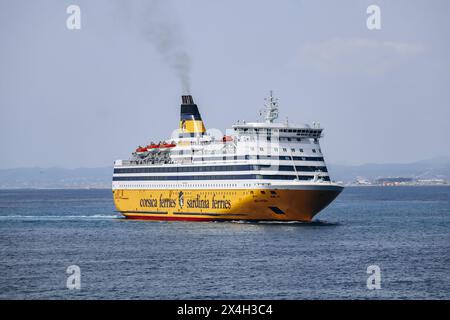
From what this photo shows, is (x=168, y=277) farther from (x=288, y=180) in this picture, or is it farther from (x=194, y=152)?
(x=194, y=152)

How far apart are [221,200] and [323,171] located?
8.46 metres

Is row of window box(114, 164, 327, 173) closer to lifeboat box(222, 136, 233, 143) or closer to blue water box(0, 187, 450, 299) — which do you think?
lifeboat box(222, 136, 233, 143)

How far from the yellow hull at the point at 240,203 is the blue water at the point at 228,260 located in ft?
3.27

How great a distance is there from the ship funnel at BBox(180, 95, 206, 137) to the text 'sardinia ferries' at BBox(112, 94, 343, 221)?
0.77 metres

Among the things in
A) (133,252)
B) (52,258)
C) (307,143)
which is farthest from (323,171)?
(52,258)

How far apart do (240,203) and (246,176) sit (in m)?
2.24

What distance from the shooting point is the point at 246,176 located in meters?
62.2

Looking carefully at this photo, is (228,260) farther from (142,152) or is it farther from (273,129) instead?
(142,152)

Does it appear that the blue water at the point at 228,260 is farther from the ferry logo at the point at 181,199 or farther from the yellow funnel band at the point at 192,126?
the yellow funnel band at the point at 192,126

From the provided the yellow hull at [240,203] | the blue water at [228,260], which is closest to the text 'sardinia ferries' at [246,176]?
the yellow hull at [240,203]

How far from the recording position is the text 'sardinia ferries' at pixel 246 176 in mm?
61000

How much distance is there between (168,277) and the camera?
3975cm

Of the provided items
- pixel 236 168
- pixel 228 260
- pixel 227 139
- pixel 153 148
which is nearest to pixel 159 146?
pixel 153 148

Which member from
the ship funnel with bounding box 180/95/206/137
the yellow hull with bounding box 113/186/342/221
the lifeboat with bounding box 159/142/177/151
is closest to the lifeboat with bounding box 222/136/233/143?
the yellow hull with bounding box 113/186/342/221
